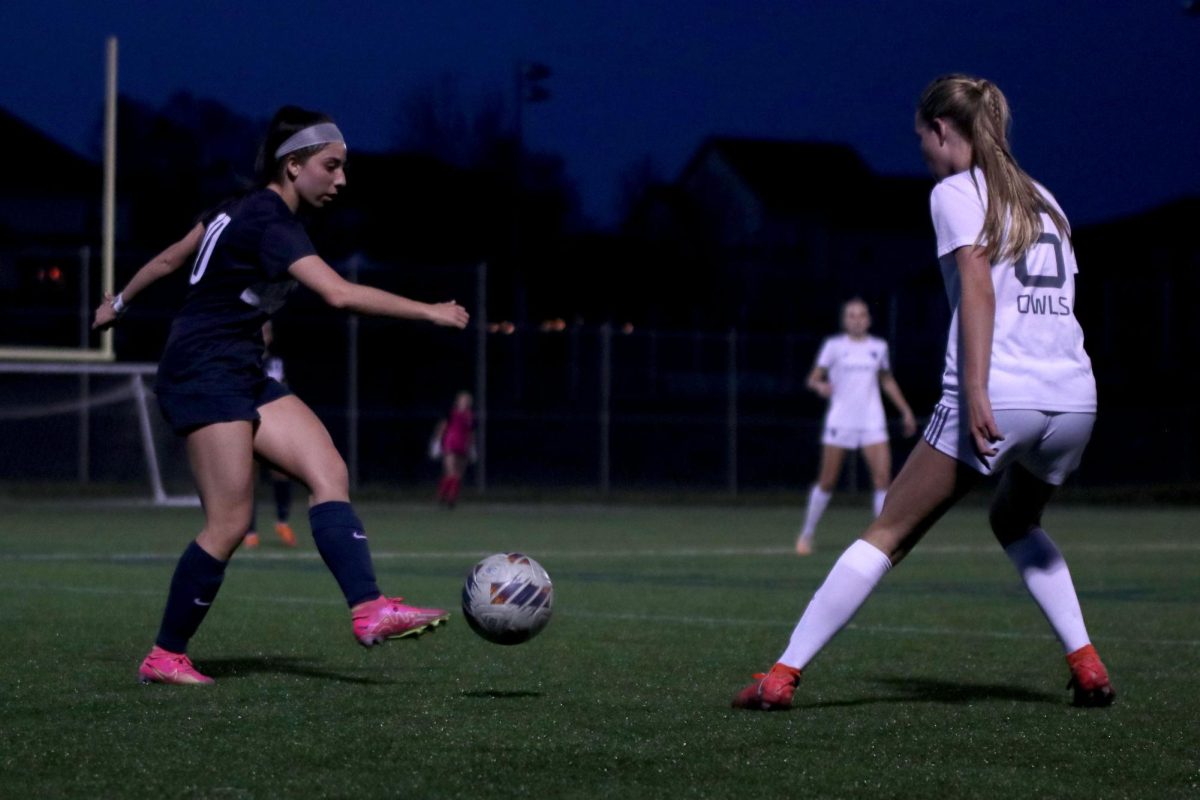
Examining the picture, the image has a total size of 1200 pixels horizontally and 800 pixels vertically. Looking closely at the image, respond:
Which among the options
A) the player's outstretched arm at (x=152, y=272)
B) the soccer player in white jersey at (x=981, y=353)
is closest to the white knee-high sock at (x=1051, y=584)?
the soccer player in white jersey at (x=981, y=353)

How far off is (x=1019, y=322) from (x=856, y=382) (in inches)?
422

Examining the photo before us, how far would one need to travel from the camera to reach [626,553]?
15.7 metres

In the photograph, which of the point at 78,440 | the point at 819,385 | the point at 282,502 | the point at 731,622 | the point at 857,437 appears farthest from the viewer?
the point at 78,440

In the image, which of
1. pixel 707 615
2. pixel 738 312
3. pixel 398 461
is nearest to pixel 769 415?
pixel 398 461

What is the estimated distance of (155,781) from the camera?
14.5ft

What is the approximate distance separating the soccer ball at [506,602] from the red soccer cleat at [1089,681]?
5.80 ft

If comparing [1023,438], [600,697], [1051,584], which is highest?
[1023,438]

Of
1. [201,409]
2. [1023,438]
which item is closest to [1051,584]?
[1023,438]

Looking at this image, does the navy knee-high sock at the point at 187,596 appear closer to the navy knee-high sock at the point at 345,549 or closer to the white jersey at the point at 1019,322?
the navy knee-high sock at the point at 345,549

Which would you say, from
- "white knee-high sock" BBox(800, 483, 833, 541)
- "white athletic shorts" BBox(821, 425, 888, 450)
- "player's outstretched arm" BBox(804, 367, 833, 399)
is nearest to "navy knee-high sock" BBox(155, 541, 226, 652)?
"white knee-high sock" BBox(800, 483, 833, 541)

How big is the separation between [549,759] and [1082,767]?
139 centimetres

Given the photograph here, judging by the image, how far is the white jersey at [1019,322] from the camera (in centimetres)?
552

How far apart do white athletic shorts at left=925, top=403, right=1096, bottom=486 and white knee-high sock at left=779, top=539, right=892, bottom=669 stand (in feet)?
1.44

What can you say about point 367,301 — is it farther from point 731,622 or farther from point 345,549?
point 731,622
